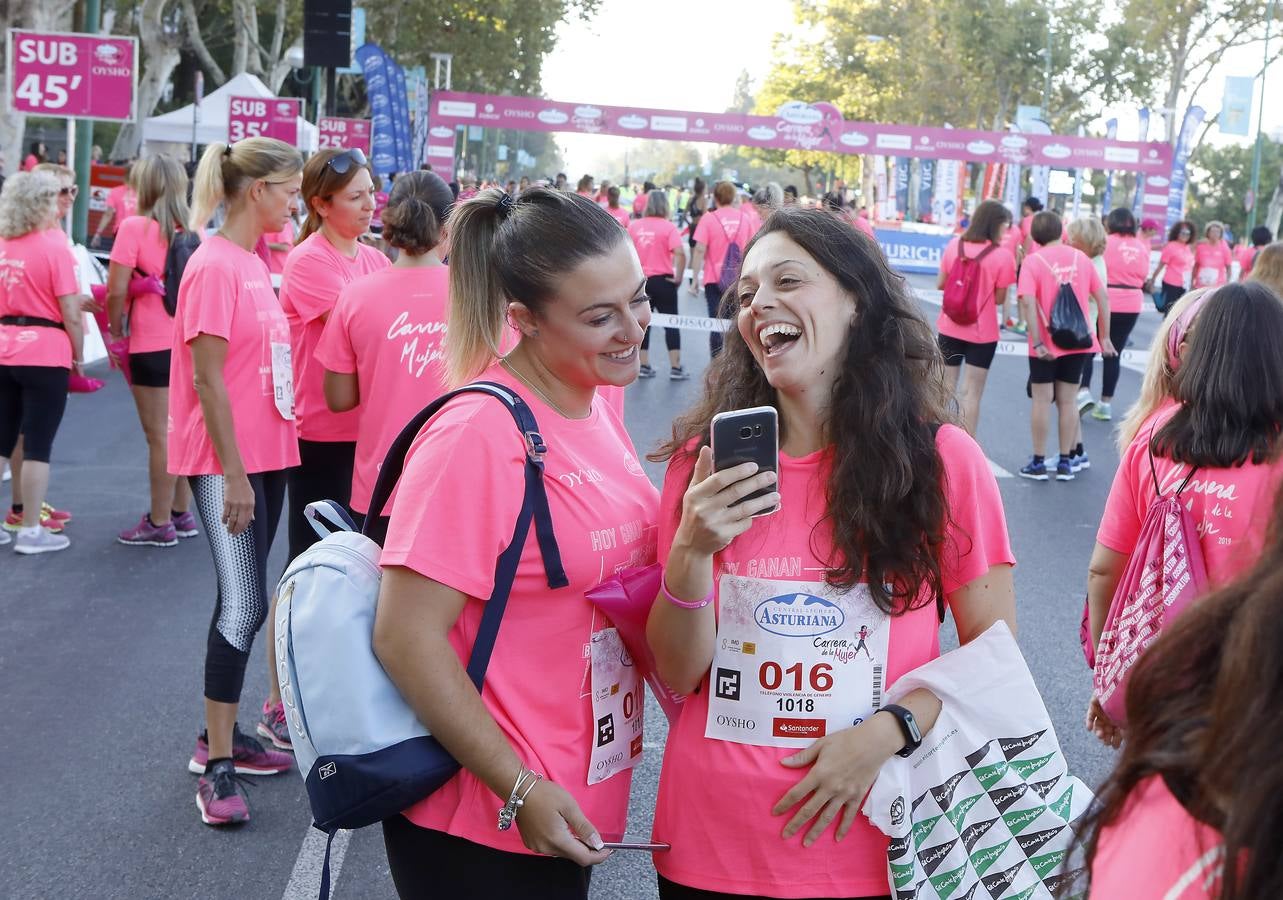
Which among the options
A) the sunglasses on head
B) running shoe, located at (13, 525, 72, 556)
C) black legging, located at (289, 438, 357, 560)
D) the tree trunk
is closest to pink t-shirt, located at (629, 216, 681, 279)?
running shoe, located at (13, 525, 72, 556)

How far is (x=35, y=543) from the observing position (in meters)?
7.18

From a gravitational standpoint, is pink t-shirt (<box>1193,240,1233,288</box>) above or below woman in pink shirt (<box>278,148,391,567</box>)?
above

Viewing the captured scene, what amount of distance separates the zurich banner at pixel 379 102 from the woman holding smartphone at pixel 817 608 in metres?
25.0

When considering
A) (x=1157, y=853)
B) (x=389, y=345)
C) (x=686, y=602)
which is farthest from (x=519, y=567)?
(x=389, y=345)

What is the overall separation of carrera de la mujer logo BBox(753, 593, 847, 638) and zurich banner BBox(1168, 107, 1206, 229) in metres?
39.5

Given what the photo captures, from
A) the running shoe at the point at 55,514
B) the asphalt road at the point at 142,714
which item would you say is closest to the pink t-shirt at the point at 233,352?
the asphalt road at the point at 142,714

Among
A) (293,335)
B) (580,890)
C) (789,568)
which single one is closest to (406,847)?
(580,890)

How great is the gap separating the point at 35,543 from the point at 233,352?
146 inches

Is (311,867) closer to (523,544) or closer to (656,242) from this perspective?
(523,544)

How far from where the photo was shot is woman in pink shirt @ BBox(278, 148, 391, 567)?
15.1 feet

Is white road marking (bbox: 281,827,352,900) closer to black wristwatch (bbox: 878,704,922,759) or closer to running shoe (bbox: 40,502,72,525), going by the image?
black wristwatch (bbox: 878,704,922,759)

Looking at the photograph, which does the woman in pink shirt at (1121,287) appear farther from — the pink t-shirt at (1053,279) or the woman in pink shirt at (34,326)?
the woman in pink shirt at (34,326)

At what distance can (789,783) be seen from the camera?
2.13 m

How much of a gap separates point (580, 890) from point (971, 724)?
27.2 inches
